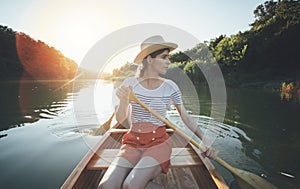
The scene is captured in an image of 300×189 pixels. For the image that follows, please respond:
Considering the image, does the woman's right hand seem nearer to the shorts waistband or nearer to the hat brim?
the shorts waistband

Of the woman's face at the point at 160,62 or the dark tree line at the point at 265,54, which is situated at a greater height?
the dark tree line at the point at 265,54

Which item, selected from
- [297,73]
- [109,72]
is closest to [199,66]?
[297,73]

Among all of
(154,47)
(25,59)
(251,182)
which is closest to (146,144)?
(154,47)

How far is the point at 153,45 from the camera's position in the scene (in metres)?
1.91

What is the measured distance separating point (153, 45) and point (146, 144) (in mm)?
1022

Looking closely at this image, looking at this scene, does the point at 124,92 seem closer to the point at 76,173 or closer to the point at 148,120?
the point at 148,120

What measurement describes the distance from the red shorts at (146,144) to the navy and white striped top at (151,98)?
6 cm

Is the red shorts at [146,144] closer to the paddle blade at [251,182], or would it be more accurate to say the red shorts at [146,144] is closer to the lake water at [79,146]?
the paddle blade at [251,182]

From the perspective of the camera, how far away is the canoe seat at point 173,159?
2.26 meters

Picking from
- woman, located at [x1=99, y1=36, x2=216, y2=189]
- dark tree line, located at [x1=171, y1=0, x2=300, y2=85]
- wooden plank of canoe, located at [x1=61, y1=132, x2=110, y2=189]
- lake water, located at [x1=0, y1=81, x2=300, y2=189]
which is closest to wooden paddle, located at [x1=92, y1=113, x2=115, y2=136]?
lake water, located at [x1=0, y1=81, x2=300, y2=189]

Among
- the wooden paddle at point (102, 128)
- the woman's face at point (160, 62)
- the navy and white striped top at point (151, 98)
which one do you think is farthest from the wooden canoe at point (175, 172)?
the wooden paddle at point (102, 128)

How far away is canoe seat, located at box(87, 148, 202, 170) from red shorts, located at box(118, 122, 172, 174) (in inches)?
18.1

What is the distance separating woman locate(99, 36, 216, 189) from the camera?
5.57ft

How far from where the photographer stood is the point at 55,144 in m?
4.86
